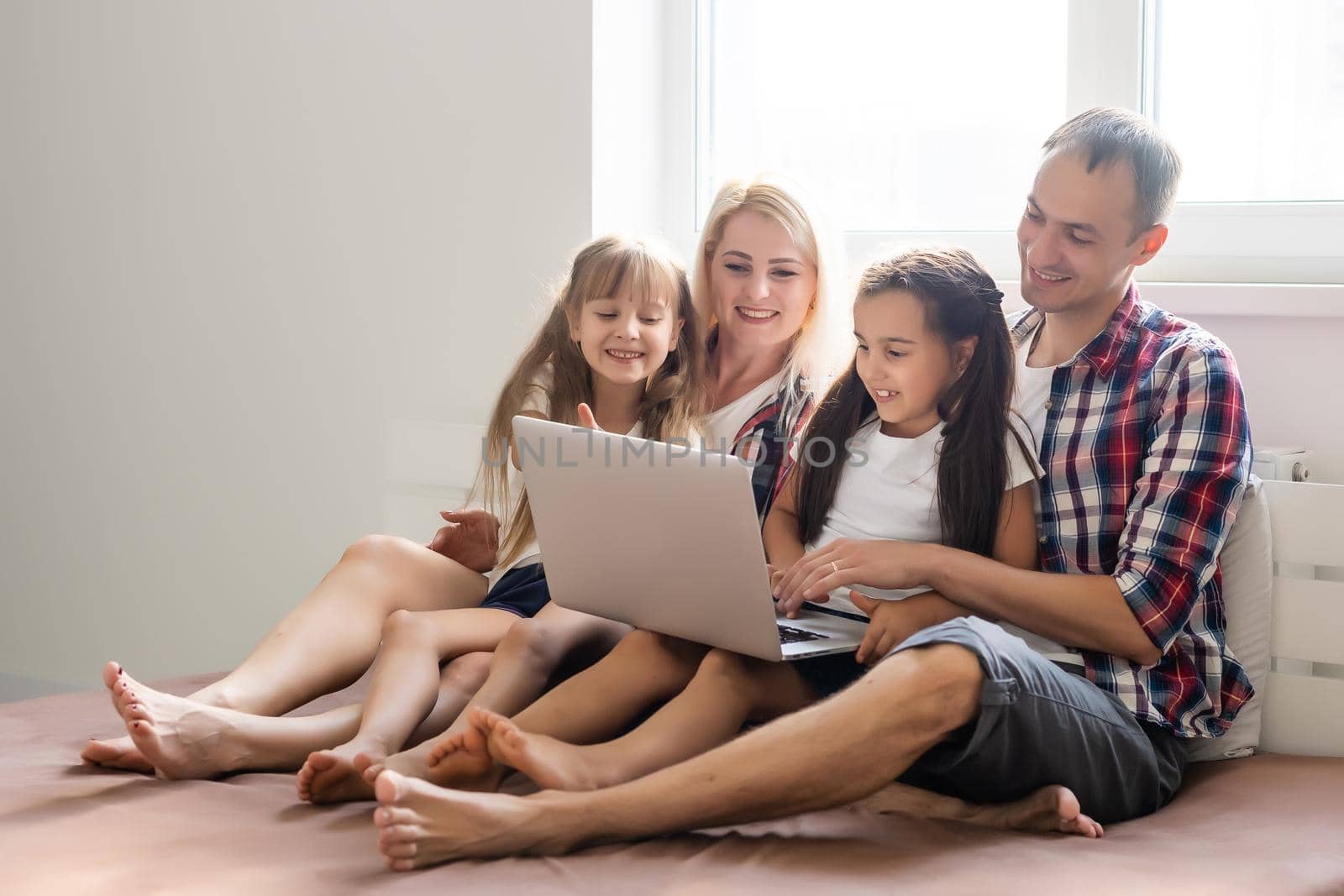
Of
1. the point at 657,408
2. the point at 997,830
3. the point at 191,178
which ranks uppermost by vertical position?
the point at 191,178

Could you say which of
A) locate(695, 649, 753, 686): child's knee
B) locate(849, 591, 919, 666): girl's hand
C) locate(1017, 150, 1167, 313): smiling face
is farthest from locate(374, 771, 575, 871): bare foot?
locate(1017, 150, 1167, 313): smiling face

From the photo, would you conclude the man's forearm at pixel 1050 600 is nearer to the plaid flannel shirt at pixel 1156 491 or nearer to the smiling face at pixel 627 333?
the plaid flannel shirt at pixel 1156 491

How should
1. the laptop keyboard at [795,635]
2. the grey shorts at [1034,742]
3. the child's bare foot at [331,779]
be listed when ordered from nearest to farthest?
the grey shorts at [1034,742]
the child's bare foot at [331,779]
the laptop keyboard at [795,635]

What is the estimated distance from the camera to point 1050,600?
1.41 m

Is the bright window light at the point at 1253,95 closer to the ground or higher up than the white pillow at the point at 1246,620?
higher up

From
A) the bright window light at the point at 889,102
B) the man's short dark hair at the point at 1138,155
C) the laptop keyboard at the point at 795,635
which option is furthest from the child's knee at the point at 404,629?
the man's short dark hair at the point at 1138,155

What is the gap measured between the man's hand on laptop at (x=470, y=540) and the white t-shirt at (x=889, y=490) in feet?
1.65

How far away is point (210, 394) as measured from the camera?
107 inches

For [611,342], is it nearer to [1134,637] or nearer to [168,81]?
[1134,637]

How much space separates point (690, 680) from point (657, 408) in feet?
1.63

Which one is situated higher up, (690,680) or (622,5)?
(622,5)

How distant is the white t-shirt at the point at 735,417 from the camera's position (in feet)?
6.06

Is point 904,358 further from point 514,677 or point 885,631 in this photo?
point 514,677

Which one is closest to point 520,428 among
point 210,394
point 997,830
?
point 997,830
